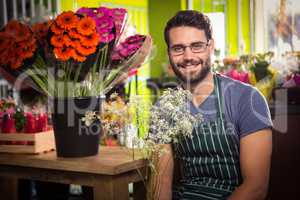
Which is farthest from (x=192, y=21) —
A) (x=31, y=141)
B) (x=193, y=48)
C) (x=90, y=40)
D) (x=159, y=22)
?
(x=159, y=22)

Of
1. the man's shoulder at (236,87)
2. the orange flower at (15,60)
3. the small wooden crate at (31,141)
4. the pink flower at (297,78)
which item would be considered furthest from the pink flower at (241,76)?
the orange flower at (15,60)

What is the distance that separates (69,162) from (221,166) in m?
0.56

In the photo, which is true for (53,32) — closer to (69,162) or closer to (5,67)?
(5,67)

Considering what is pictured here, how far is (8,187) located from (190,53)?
3.08 feet

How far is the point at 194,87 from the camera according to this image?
188cm

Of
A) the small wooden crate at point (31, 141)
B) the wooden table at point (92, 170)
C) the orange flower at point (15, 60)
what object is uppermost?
the orange flower at point (15, 60)

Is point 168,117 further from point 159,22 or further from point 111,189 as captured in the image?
point 159,22

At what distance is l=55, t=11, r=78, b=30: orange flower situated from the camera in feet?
5.20

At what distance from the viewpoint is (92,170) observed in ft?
5.26

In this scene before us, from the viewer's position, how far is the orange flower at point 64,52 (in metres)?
1.59

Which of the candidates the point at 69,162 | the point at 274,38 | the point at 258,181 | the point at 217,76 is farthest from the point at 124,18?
the point at 274,38

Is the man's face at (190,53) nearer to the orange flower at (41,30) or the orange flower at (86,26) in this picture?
the orange flower at (86,26)

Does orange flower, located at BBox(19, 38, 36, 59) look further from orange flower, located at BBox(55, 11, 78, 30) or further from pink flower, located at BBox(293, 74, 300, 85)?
pink flower, located at BBox(293, 74, 300, 85)

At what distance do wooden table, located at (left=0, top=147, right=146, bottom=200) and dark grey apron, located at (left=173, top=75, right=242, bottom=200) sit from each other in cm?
21
